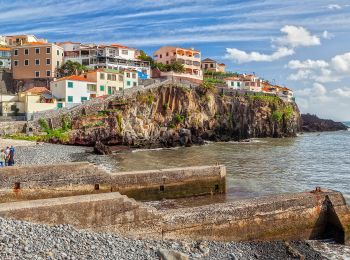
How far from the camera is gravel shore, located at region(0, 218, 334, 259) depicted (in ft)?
30.5

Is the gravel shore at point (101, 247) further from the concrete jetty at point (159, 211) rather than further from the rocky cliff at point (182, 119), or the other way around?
the rocky cliff at point (182, 119)

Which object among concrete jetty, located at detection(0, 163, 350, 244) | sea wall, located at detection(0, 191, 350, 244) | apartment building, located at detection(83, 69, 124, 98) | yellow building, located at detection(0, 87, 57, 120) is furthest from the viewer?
apartment building, located at detection(83, 69, 124, 98)

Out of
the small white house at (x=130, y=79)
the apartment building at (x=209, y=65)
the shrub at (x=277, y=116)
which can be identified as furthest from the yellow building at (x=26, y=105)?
the apartment building at (x=209, y=65)

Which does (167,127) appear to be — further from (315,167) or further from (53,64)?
(315,167)

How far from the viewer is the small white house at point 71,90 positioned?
61781 millimetres

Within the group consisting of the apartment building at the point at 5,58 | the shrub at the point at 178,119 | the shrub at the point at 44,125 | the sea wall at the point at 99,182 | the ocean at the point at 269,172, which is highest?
the apartment building at the point at 5,58

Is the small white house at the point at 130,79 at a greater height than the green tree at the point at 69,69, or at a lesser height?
lesser

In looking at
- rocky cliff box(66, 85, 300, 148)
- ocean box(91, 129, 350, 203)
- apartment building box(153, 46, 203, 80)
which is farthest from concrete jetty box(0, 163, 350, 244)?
apartment building box(153, 46, 203, 80)

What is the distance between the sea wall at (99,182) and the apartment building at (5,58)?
227ft

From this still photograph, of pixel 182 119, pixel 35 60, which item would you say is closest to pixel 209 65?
pixel 182 119

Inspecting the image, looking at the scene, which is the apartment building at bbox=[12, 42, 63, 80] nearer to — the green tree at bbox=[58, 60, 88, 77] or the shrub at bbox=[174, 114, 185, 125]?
the green tree at bbox=[58, 60, 88, 77]

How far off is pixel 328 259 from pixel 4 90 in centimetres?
7300

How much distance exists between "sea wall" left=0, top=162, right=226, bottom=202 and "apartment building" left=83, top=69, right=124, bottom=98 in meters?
47.7

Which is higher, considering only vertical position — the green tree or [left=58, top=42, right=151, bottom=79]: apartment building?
[left=58, top=42, right=151, bottom=79]: apartment building
